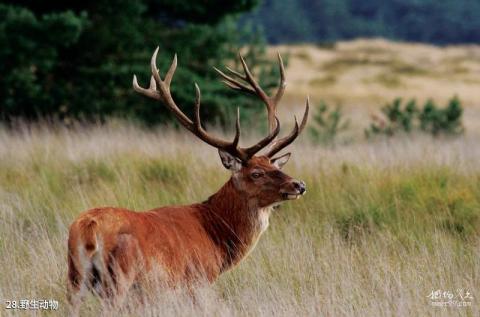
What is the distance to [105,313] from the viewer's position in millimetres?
4047

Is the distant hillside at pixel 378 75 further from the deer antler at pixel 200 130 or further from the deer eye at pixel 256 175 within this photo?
the deer eye at pixel 256 175

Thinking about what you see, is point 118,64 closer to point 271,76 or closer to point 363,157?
point 271,76

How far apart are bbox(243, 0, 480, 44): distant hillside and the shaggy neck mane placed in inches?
2941

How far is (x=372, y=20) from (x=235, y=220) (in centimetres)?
8436

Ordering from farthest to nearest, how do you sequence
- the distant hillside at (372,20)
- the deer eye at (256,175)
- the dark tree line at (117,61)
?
the distant hillside at (372,20), the dark tree line at (117,61), the deer eye at (256,175)

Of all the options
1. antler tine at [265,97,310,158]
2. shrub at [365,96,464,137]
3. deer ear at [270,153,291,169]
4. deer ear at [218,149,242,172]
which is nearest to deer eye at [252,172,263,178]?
deer ear at [218,149,242,172]

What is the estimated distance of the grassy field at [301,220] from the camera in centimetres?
462

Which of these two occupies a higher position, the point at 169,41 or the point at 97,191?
the point at 169,41

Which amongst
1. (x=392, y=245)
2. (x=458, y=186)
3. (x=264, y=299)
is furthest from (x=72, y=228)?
(x=458, y=186)

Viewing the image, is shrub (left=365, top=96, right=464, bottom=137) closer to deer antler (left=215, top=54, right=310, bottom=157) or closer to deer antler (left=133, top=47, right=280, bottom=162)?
deer antler (left=215, top=54, right=310, bottom=157)

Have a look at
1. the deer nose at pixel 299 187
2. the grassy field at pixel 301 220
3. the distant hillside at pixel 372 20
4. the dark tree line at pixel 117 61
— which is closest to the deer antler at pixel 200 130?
the deer nose at pixel 299 187

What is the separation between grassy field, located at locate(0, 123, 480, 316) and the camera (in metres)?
4.62

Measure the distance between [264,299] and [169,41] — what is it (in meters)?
9.10

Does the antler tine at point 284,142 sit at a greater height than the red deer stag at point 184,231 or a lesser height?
greater
